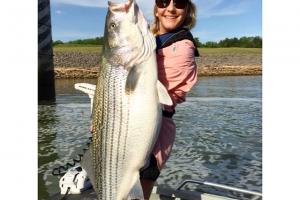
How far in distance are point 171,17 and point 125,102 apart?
1.90ft

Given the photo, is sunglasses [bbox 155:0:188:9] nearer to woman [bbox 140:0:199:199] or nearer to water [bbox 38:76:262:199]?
woman [bbox 140:0:199:199]

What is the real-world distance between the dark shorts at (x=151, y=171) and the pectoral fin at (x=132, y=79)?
467 millimetres

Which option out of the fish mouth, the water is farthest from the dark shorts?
the water

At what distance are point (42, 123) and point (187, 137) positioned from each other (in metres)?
3.95

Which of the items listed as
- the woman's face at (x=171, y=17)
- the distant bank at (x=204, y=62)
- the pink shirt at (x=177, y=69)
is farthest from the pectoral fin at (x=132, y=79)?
the distant bank at (x=204, y=62)

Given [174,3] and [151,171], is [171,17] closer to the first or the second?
[174,3]

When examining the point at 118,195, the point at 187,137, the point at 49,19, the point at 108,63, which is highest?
A: the point at 49,19

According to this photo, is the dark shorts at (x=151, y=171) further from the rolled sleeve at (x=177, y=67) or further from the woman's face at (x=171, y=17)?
the woman's face at (x=171, y=17)

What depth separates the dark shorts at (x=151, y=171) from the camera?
2.40 meters

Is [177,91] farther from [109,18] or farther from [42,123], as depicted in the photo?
[42,123]

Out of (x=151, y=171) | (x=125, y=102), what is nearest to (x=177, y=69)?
(x=125, y=102)

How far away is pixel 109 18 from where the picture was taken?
6.83 ft

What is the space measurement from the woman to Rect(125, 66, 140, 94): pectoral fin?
237 millimetres
